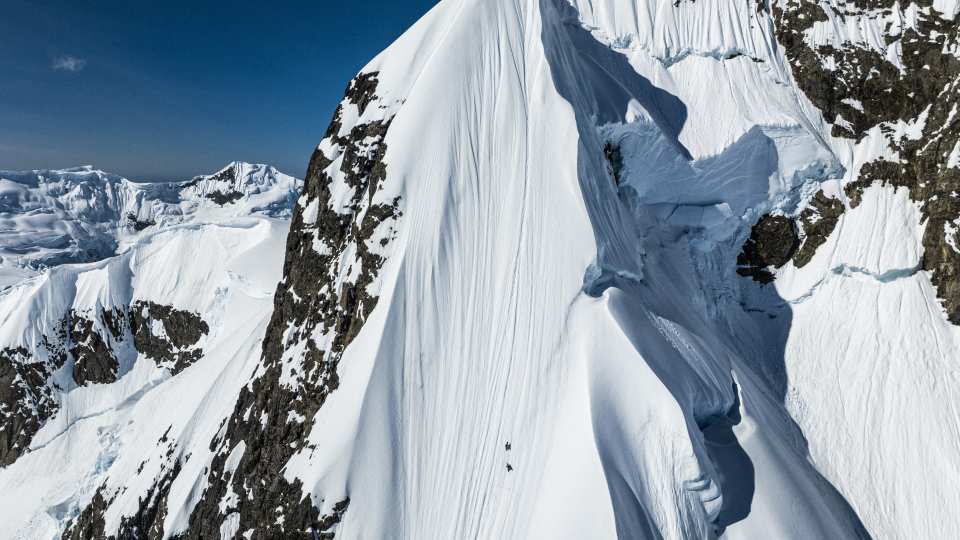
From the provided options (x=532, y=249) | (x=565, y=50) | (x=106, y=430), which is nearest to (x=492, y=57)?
(x=565, y=50)

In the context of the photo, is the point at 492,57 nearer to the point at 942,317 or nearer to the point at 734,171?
the point at 734,171

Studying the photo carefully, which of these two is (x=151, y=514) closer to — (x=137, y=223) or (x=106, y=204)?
(x=137, y=223)

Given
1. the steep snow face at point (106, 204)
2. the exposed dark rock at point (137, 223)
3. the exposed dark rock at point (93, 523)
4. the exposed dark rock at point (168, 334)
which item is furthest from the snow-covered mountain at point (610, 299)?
the exposed dark rock at point (137, 223)

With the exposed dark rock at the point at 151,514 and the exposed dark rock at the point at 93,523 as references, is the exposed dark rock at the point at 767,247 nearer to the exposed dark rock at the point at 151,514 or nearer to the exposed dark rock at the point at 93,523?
the exposed dark rock at the point at 151,514

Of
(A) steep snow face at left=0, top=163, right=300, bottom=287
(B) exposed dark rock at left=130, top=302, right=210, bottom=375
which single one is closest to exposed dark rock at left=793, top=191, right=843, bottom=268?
(B) exposed dark rock at left=130, top=302, right=210, bottom=375

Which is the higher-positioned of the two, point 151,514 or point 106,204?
point 106,204

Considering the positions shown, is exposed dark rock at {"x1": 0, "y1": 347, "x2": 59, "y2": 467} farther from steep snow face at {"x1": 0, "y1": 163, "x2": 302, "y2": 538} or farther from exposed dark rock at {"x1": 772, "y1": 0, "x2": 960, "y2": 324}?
exposed dark rock at {"x1": 772, "y1": 0, "x2": 960, "y2": 324}

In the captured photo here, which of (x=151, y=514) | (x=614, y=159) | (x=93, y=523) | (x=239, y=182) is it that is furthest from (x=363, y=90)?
(x=239, y=182)
